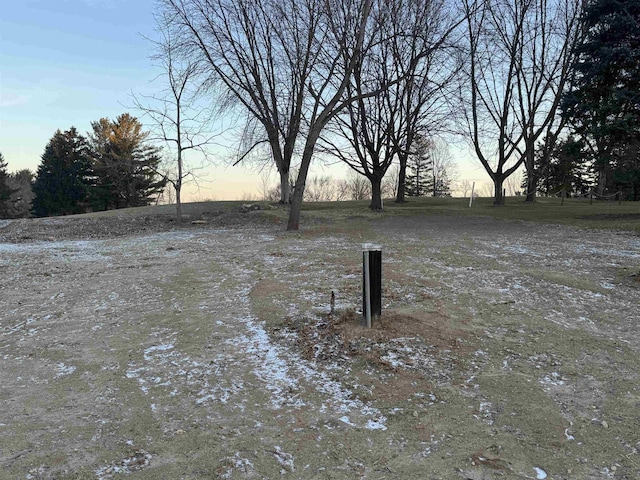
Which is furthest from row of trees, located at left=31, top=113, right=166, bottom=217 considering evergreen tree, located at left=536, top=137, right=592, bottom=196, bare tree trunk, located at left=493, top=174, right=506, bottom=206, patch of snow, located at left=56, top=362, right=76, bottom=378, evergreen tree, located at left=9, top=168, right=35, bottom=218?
patch of snow, located at left=56, top=362, right=76, bottom=378

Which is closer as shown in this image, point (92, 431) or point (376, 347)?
point (92, 431)

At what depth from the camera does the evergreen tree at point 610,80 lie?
16.0 metres

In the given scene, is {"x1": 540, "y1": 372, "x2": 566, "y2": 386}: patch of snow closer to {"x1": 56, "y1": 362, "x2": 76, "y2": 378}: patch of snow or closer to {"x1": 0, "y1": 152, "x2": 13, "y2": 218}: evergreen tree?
{"x1": 56, "y1": 362, "x2": 76, "y2": 378}: patch of snow

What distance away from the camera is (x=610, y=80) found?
1773 centimetres

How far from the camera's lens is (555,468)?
2580mm

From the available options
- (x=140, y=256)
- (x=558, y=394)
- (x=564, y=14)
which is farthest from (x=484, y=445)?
(x=564, y=14)

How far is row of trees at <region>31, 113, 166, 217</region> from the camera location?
4138 centimetres

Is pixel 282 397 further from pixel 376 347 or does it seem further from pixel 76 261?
pixel 76 261

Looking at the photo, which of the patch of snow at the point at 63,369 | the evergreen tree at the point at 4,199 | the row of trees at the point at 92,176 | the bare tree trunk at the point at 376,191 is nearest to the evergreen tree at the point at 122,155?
the row of trees at the point at 92,176

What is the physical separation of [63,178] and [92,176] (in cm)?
238

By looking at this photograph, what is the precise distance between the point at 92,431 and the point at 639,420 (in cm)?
362

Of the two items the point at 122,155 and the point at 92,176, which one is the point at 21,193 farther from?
the point at 122,155

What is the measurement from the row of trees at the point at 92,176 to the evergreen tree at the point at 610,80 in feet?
111

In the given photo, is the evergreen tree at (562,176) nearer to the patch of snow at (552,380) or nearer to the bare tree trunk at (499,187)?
the bare tree trunk at (499,187)
